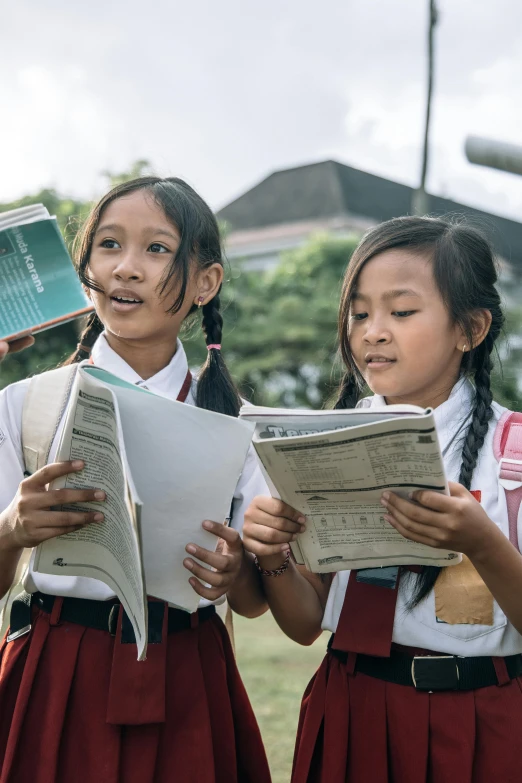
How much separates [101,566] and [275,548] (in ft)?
1.11

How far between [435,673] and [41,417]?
0.95m

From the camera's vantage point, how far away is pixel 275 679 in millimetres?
4938

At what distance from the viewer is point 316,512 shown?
154 cm

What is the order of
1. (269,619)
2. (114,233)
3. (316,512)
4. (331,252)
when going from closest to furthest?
1. (316,512)
2. (114,233)
3. (269,619)
4. (331,252)

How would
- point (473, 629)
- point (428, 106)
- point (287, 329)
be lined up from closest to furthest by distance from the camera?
point (473, 629)
point (428, 106)
point (287, 329)

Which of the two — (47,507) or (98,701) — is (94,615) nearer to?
(98,701)

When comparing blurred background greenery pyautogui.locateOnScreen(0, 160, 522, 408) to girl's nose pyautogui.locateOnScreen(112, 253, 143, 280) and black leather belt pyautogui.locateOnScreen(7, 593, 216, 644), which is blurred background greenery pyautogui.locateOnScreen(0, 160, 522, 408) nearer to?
girl's nose pyautogui.locateOnScreen(112, 253, 143, 280)

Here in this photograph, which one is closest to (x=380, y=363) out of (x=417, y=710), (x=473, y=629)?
(x=473, y=629)

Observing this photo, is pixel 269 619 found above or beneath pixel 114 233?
beneath

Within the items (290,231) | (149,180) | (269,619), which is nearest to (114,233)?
(149,180)

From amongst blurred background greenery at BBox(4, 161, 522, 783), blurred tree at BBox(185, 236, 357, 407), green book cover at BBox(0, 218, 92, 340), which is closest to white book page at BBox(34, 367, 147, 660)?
green book cover at BBox(0, 218, 92, 340)

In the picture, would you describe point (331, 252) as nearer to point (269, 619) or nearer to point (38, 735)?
point (269, 619)

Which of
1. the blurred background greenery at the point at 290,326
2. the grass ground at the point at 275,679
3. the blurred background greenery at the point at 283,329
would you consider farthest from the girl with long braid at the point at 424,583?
the blurred background greenery at the point at 290,326

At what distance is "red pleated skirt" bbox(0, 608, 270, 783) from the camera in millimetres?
1683
